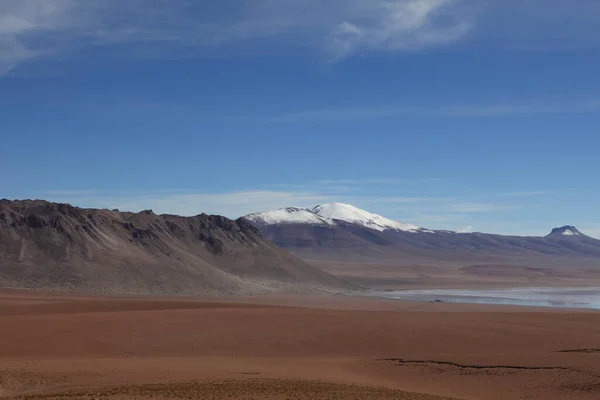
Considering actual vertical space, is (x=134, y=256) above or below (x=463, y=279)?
above

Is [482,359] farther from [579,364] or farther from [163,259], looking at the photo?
[163,259]

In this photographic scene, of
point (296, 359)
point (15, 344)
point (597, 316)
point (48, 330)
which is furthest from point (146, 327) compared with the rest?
point (597, 316)

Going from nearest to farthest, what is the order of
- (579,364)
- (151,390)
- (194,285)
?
(151,390), (579,364), (194,285)

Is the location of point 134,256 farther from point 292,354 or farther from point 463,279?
point 463,279

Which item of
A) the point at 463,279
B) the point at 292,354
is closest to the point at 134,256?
the point at 292,354

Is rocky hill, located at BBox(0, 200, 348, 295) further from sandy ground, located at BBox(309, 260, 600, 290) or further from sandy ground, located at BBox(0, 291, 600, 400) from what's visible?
sandy ground, located at BBox(0, 291, 600, 400)

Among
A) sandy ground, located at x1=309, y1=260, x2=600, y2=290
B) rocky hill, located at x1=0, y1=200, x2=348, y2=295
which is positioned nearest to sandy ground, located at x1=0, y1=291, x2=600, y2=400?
rocky hill, located at x1=0, y1=200, x2=348, y2=295
